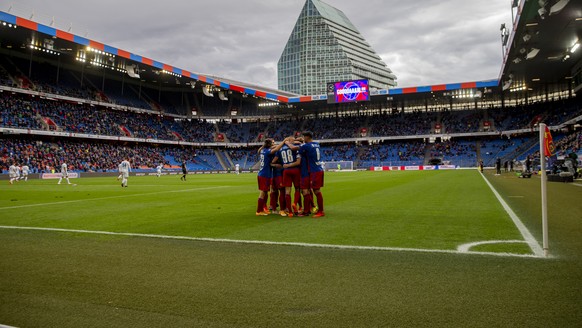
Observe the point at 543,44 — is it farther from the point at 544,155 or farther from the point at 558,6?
the point at 544,155

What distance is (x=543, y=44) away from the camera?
35.8 meters

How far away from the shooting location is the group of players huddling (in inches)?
390

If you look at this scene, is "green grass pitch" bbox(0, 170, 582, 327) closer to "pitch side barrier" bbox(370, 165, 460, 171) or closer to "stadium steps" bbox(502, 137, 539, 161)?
"pitch side barrier" bbox(370, 165, 460, 171)

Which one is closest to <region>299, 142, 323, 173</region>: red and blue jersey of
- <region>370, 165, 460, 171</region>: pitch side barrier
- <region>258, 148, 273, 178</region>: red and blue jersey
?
<region>258, 148, 273, 178</region>: red and blue jersey

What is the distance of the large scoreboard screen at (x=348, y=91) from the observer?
63062mm

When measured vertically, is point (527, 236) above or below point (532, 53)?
below

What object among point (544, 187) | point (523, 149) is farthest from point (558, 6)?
point (523, 149)

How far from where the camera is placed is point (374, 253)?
227 inches

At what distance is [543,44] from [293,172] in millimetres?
36154

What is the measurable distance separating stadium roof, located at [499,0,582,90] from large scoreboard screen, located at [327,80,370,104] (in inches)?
767

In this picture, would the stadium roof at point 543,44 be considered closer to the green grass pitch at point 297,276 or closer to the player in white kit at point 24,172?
the green grass pitch at point 297,276

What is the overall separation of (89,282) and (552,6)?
31.0 meters

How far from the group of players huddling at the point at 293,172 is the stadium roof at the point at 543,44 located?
23.7m

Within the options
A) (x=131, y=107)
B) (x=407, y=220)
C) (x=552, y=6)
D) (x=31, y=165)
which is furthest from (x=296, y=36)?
(x=407, y=220)
